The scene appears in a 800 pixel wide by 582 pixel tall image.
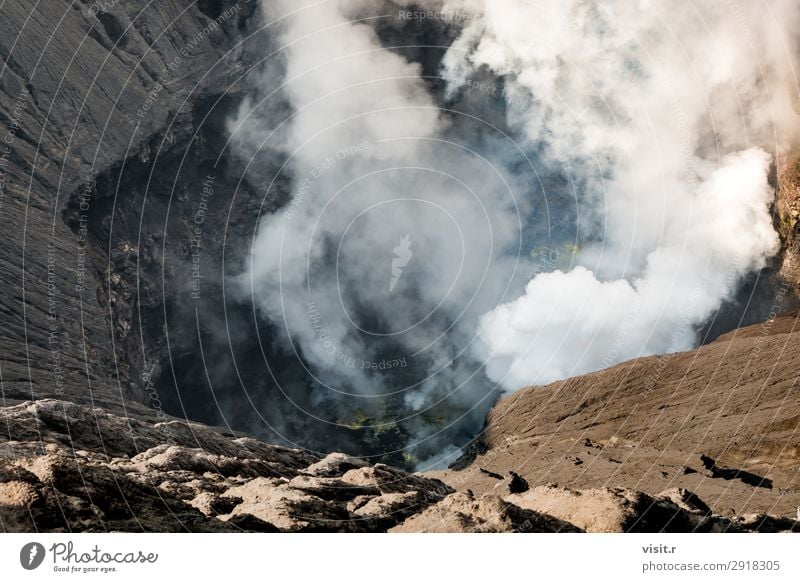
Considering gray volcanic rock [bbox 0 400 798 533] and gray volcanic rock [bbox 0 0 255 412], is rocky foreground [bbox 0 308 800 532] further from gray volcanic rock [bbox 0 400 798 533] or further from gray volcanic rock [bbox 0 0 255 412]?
gray volcanic rock [bbox 0 0 255 412]

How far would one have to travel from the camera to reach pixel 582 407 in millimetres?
77188

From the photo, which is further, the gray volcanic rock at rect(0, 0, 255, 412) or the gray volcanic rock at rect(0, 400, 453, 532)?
the gray volcanic rock at rect(0, 0, 255, 412)

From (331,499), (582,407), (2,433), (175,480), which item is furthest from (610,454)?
(2,433)

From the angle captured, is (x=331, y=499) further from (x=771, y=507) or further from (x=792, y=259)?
(x=792, y=259)
